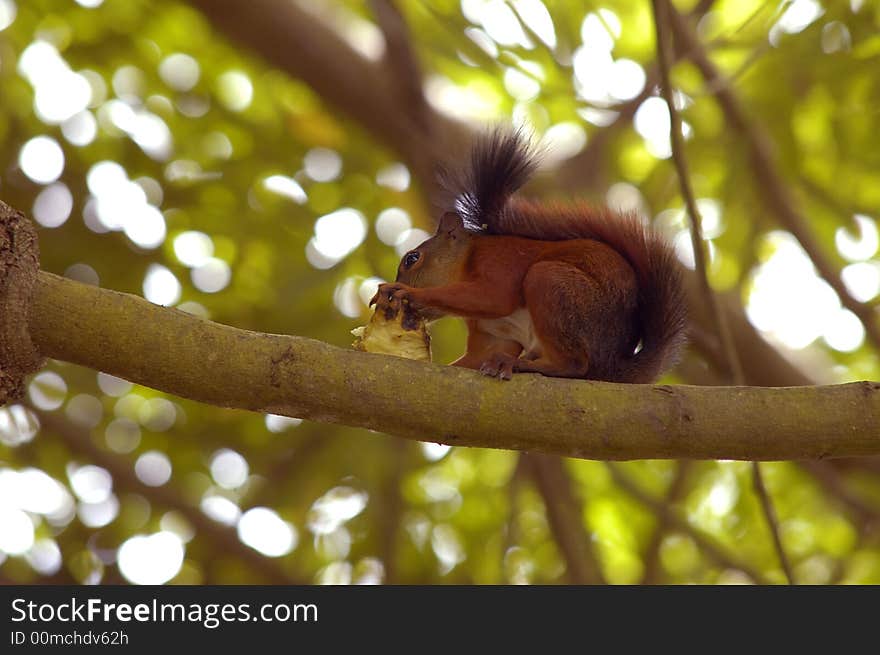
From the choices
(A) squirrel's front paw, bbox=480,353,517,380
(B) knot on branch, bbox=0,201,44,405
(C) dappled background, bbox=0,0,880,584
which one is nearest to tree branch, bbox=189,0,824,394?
(C) dappled background, bbox=0,0,880,584

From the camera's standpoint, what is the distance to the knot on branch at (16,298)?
1.81 meters

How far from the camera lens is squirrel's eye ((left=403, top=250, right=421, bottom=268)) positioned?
2.77 meters

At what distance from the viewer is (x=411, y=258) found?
2.79 m

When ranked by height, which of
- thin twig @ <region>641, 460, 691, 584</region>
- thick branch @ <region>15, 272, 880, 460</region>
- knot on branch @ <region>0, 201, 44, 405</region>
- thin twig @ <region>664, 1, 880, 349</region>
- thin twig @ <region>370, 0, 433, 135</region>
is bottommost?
thick branch @ <region>15, 272, 880, 460</region>

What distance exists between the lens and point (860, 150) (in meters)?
3.87

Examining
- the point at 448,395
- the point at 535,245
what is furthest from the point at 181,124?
the point at 448,395

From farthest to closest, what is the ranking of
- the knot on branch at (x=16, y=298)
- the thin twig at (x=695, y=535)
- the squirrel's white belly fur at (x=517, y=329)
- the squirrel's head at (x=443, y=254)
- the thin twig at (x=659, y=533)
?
the thin twig at (x=659, y=533) → the thin twig at (x=695, y=535) → the squirrel's head at (x=443, y=254) → the squirrel's white belly fur at (x=517, y=329) → the knot on branch at (x=16, y=298)

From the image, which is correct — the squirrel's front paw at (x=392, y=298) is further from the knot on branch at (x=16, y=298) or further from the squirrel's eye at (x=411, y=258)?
the knot on branch at (x=16, y=298)

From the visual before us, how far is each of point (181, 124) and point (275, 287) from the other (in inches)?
37.5

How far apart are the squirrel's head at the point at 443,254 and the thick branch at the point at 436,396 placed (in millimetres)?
820

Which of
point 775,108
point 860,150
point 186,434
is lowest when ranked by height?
point 186,434

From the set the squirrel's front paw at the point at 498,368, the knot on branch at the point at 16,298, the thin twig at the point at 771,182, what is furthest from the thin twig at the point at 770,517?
the knot on branch at the point at 16,298

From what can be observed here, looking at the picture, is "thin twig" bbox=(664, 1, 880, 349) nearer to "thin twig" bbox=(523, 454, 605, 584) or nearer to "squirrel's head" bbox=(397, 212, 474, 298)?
"thin twig" bbox=(523, 454, 605, 584)
